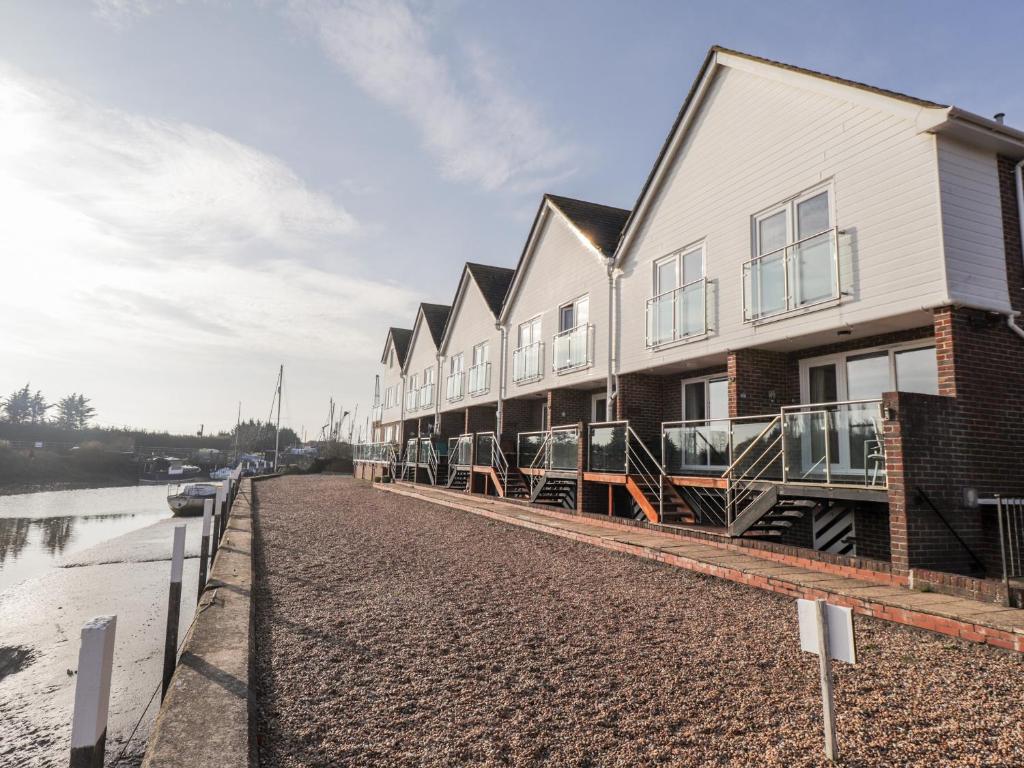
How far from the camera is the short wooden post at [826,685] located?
3023 mm

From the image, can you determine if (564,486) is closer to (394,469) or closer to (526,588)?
(526,588)

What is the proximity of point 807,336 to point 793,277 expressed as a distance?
1034 mm

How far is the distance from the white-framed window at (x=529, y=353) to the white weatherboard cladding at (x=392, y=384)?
16.9m

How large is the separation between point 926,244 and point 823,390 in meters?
3.43

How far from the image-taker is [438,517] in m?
14.8

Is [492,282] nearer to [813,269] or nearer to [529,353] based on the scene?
[529,353]

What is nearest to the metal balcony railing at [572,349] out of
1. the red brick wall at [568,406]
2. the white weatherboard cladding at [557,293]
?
the white weatherboard cladding at [557,293]

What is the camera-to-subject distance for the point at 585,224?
58.6 ft

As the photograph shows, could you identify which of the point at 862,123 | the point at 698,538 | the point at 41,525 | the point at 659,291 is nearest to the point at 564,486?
the point at 659,291

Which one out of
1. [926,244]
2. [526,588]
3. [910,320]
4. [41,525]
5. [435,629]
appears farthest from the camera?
[41,525]

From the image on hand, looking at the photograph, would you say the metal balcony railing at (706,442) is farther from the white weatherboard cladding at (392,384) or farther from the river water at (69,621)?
the white weatherboard cladding at (392,384)

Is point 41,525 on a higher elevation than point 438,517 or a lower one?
lower

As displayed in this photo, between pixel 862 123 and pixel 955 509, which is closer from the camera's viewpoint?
pixel 955 509

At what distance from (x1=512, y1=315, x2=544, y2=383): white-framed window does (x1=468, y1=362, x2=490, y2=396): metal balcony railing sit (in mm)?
2186
